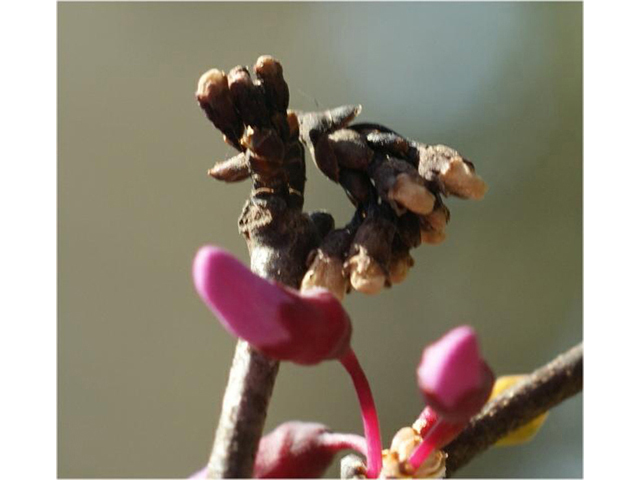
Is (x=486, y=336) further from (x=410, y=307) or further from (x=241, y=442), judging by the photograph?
(x=241, y=442)

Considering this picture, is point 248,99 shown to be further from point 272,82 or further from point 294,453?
point 294,453

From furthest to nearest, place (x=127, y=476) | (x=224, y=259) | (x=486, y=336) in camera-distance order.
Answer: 1. (x=486, y=336)
2. (x=127, y=476)
3. (x=224, y=259)

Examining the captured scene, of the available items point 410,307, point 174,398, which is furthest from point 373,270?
point 410,307

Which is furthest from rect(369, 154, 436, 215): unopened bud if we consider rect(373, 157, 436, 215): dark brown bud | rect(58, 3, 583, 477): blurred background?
rect(58, 3, 583, 477): blurred background

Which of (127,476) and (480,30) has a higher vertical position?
(480,30)

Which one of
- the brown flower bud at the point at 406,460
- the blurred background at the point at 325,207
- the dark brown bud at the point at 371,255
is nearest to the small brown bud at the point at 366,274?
the dark brown bud at the point at 371,255

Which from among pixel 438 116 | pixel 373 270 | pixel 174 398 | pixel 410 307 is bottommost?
pixel 174 398

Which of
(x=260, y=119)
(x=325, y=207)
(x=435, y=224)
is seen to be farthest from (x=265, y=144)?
(x=325, y=207)
